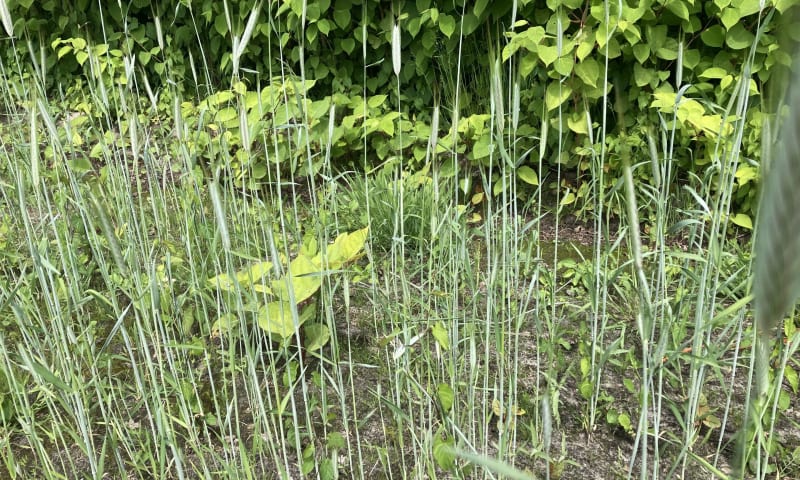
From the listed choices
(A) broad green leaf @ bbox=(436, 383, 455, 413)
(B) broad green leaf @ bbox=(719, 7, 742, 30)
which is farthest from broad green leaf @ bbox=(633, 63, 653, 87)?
(A) broad green leaf @ bbox=(436, 383, 455, 413)

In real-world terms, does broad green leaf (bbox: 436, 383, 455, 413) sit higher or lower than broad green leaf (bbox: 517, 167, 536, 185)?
lower

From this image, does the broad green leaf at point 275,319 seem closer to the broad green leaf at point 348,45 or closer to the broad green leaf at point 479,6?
the broad green leaf at point 479,6

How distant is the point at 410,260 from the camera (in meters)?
1.98

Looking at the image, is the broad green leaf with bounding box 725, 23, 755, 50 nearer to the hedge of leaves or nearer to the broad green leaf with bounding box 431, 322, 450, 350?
the hedge of leaves

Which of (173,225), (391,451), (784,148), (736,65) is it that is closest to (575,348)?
(391,451)

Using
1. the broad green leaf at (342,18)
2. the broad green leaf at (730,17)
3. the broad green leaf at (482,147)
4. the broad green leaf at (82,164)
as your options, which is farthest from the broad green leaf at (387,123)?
the broad green leaf at (82,164)

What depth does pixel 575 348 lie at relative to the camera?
1.61 meters

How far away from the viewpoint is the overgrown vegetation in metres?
1.00

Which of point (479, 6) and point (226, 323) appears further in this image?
point (479, 6)

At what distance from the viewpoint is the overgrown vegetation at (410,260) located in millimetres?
1001

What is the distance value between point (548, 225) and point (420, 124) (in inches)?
25.7

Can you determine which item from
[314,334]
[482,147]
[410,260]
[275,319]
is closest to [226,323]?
[275,319]

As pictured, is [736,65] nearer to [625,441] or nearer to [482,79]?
[482,79]

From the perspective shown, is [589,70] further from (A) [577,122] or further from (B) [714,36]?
(B) [714,36]
